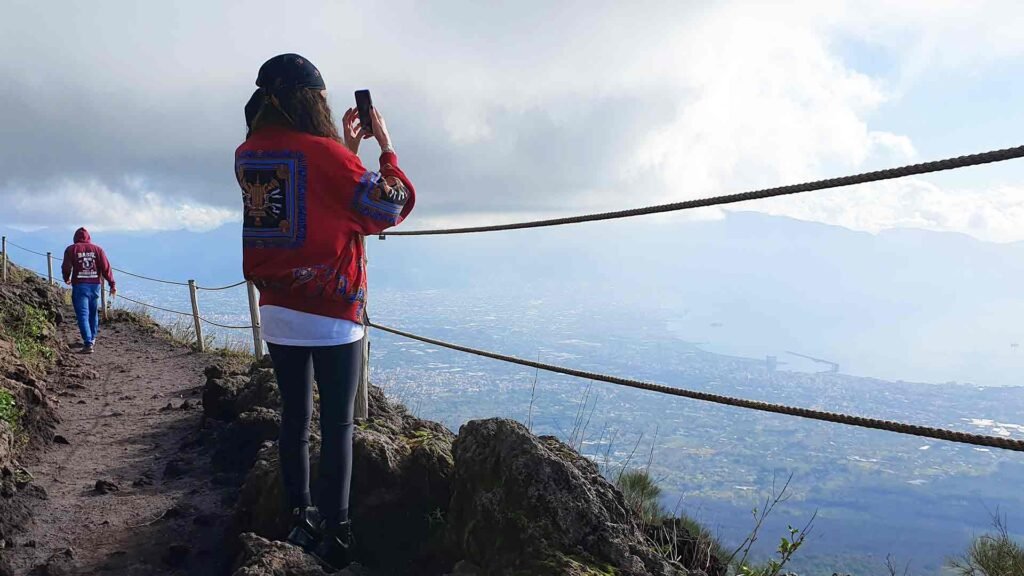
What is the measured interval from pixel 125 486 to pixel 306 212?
2995mm

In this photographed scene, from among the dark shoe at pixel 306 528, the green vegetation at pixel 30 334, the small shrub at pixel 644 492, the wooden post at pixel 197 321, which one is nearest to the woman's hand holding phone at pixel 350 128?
the dark shoe at pixel 306 528

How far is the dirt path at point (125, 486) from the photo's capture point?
300cm

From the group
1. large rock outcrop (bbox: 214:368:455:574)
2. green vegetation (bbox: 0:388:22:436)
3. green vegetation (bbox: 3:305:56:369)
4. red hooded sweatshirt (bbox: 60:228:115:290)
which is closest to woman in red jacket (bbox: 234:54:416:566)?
large rock outcrop (bbox: 214:368:455:574)

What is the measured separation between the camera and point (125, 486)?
4.12 metres

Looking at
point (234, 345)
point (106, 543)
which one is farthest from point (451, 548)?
point (234, 345)

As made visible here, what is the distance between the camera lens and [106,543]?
320cm

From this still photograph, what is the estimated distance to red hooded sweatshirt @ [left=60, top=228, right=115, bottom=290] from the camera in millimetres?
9406

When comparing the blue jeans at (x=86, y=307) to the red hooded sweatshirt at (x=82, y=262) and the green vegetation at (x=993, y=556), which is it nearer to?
the red hooded sweatshirt at (x=82, y=262)

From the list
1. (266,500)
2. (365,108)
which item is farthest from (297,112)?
(266,500)

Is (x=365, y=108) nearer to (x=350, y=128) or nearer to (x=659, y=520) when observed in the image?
(x=350, y=128)

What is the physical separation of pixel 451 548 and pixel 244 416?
8.27ft

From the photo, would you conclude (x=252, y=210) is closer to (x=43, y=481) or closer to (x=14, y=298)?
(x=43, y=481)

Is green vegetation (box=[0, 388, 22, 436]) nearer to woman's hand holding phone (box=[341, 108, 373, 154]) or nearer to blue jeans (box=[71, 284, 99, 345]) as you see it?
woman's hand holding phone (box=[341, 108, 373, 154])

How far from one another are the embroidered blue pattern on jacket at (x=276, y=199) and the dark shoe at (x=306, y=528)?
104 cm
